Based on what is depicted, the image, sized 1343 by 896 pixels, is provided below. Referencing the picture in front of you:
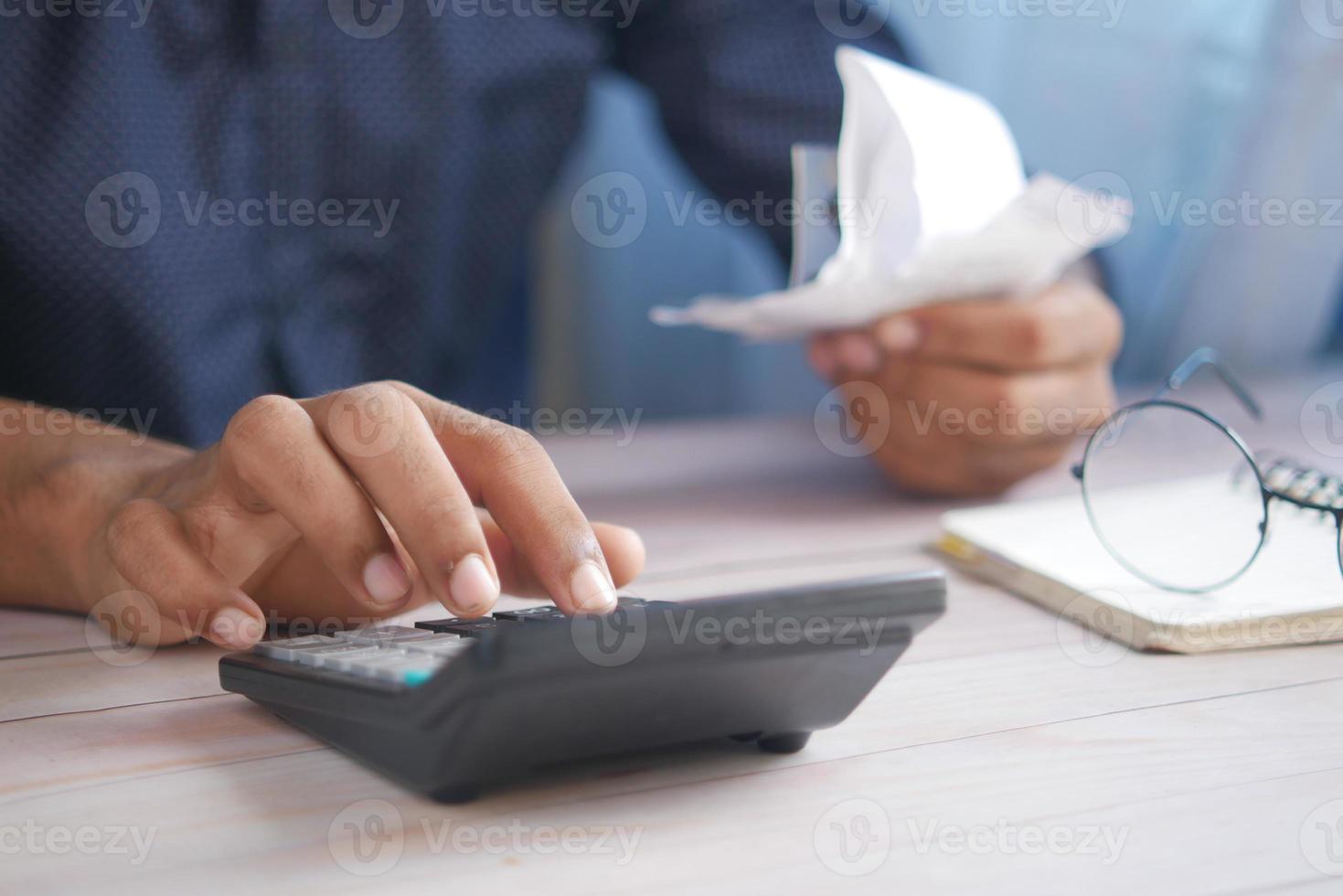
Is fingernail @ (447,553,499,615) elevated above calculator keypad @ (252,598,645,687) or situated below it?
above

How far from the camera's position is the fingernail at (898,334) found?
85 cm

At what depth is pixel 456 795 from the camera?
0.36m

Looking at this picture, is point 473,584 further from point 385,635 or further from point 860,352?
point 860,352

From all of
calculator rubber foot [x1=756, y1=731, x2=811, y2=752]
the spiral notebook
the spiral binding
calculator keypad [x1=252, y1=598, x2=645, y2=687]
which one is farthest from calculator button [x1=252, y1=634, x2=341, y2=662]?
the spiral binding

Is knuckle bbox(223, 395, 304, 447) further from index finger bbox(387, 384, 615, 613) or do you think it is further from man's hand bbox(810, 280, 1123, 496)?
man's hand bbox(810, 280, 1123, 496)

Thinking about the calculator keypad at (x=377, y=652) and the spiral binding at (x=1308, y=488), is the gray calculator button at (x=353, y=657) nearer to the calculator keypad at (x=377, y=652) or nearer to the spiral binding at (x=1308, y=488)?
the calculator keypad at (x=377, y=652)

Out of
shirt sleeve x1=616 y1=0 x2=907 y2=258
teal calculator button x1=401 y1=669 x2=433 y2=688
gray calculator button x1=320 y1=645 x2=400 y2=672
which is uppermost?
shirt sleeve x1=616 y1=0 x2=907 y2=258

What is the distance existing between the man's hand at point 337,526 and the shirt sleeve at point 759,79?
2.09 feet

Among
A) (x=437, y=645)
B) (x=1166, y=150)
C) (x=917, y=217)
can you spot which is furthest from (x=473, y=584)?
(x=1166, y=150)

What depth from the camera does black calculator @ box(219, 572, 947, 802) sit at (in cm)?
32

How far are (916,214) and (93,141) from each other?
1.79ft

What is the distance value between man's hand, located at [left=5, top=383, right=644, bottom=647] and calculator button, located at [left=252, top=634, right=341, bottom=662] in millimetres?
23

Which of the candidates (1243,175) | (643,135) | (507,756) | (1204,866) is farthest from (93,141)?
(1243,175)

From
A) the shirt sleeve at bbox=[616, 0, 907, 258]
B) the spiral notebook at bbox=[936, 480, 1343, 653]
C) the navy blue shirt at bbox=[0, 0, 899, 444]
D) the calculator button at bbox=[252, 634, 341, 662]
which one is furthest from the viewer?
the shirt sleeve at bbox=[616, 0, 907, 258]
